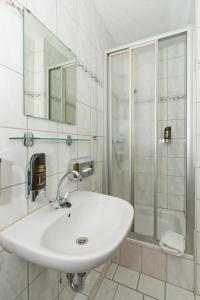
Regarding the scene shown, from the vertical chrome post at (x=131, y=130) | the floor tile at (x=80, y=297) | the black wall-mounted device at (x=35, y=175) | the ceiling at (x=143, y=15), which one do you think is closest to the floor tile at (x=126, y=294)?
the floor tile at (x=80, y=297)

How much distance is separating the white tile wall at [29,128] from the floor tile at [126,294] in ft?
0.70

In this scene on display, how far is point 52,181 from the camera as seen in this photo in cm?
95

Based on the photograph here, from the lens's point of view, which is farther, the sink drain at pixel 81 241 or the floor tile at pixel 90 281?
the floor tile at pixel 90 281

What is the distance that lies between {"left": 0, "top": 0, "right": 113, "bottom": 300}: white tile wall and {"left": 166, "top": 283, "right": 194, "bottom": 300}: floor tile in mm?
589

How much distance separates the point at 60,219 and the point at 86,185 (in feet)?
1.96

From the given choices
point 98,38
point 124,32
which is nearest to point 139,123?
point 98,38

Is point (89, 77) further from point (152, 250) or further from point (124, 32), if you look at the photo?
point (152, 250)

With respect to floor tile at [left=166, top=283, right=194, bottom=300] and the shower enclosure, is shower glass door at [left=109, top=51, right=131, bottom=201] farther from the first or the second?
floor tile at [left=166, top=283, right=194, bottom=300]

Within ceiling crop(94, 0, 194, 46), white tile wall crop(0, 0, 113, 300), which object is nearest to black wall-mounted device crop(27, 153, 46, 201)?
white tile wall crop(0, 0, 113, 300)

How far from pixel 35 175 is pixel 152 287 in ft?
4.49

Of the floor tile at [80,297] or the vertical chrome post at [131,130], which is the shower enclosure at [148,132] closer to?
the vertical chrome post at [131,130]

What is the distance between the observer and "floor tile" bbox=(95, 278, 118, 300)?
4.05 feet

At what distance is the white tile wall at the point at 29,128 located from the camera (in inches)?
26.2

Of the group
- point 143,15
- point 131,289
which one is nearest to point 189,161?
point 131,289
